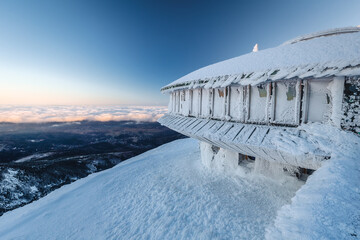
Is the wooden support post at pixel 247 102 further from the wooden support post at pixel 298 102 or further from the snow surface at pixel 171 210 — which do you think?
the snow surface at pixel 171 210

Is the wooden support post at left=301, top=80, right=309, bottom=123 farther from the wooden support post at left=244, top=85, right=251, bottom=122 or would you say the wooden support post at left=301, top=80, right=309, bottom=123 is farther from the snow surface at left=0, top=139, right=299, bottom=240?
the snow surface at left=0, top=139, right=299, bottom=240

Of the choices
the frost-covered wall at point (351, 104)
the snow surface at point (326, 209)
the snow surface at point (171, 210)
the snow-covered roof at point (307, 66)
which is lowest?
the snow surface at point (171, 210)

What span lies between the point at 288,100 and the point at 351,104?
2.57 feet

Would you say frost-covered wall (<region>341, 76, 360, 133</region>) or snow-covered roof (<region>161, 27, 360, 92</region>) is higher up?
snow-covered roof (<region>161, 27, 360, 92</region>)

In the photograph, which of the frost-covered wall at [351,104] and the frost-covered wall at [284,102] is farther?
the frost-covered wall at [284,102]

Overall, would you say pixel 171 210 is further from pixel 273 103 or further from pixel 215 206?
pixel 273 103

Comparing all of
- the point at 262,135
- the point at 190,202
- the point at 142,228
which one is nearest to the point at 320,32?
the point at 262,135

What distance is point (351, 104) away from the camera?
2.18m

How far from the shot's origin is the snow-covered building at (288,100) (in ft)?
7.09

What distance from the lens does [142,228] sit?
323cm

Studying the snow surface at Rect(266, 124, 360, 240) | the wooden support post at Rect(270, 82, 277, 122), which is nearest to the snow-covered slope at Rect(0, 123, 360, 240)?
the snow surface at Rect(266, 124, 360, 240)

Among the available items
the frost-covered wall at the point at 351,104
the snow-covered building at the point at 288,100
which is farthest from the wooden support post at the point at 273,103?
the frost-covered wall at the point at 351,104

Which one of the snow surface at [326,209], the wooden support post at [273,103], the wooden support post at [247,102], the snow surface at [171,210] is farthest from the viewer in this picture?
the wooden support post at [247,102]

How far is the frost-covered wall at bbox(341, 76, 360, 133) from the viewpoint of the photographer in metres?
2.14
